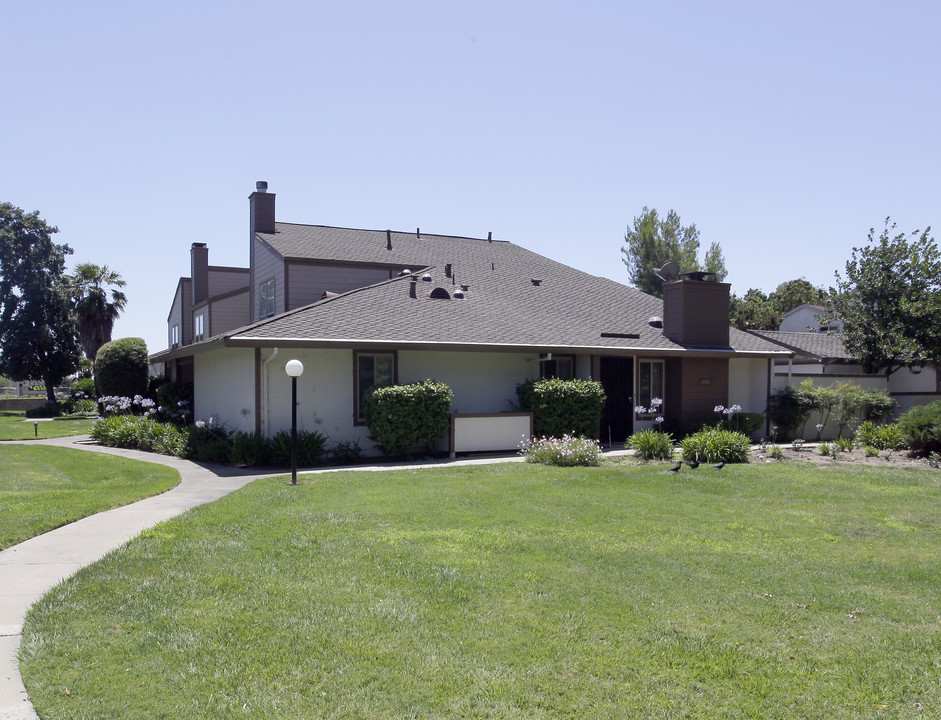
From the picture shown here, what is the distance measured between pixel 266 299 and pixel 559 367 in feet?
33.2

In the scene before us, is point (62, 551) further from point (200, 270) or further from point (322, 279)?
point (200, 270)

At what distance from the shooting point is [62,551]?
757 centimetres

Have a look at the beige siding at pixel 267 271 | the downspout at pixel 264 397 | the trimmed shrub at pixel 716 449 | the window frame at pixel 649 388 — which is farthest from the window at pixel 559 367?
the beige siding at pixel 267 271

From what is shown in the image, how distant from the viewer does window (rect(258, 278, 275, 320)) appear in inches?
913

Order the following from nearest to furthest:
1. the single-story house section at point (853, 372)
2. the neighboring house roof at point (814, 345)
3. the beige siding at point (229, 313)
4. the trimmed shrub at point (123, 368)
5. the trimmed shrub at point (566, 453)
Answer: the trimmed shrub at point (566, 453) < the single-story house section at point (853, 372) < the neighboring house roof at point (814, 345) < the beige siding at point (229, 313) < the trimmed shrub at point (123, 368)

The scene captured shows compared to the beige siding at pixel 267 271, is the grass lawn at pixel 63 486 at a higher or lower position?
lower

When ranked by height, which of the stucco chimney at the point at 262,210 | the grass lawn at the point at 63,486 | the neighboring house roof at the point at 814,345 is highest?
the stucco chimney at the point at 262,210

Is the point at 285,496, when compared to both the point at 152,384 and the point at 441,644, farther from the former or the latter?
the point at 152,384

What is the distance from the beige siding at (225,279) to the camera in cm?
3045

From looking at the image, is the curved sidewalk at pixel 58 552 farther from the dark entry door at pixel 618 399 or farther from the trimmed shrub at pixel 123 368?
the trimmed shrub at pixel 123 368

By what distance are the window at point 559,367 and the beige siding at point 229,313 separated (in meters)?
12.7

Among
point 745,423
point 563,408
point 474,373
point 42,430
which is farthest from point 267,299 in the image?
point 745,423

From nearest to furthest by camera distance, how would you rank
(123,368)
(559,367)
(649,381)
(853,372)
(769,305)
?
(559,367)
(649,381)
(853,372)
(123,368)
(769,305)

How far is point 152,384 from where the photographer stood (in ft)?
93.5
